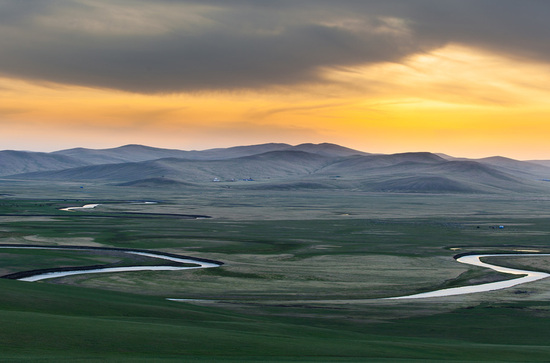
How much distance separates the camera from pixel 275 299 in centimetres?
6075

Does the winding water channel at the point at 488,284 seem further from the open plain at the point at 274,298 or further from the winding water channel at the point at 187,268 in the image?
the open plain at the point at 274,298

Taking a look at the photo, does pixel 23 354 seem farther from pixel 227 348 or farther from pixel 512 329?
pixel 512 329

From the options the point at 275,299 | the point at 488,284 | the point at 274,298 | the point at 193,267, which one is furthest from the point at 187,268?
the point at 488,284

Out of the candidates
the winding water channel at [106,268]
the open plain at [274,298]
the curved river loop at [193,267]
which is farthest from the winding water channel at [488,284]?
the winding water channel at [106,268]

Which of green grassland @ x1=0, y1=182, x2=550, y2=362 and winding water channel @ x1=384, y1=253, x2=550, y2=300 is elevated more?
Answer: green grassland @ x1=0, y1=182, x2=550, y2=362

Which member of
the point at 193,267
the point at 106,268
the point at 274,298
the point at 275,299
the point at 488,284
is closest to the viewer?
the point at 275,299

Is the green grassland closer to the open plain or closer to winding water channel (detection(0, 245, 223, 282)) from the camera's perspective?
the open plain

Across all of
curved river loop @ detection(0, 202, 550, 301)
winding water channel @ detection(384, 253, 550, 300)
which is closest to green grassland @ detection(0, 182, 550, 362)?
winding water channel @ detection(384, 253, 550, 300)

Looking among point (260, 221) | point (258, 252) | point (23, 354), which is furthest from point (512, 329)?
point (260, 221)

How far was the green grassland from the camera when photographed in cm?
3331

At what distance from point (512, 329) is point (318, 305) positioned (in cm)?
1553

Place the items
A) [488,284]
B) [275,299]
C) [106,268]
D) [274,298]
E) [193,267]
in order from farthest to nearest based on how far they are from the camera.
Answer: [193,267] < [106,268] < [488,284] < [274,298] < [275,299]

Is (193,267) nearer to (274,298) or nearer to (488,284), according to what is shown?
(274,298)

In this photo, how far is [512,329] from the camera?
50281 millimetres
